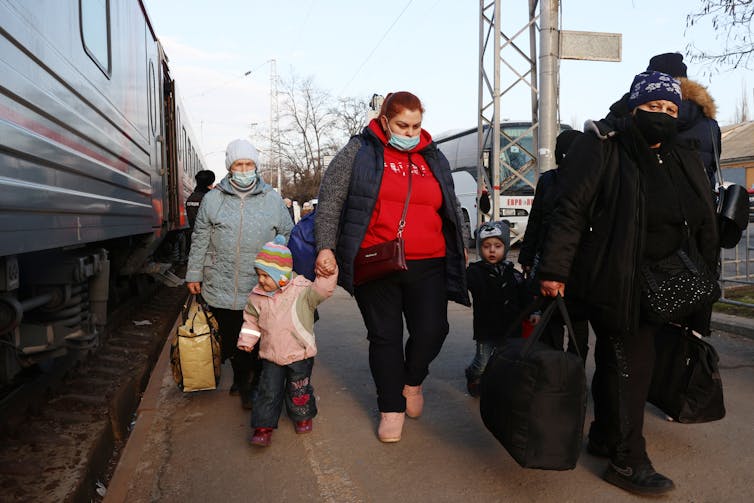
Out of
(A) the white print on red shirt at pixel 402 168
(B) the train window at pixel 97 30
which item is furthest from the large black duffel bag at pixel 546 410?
(B) the train window at pixel 97 30

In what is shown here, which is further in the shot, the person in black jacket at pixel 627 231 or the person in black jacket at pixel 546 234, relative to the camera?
the person in black jacket at pixel 546 234

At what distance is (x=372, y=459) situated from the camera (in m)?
3.29

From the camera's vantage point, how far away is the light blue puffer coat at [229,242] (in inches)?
157

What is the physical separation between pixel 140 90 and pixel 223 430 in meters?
3.70

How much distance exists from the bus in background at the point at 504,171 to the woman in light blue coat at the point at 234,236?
7.36 m

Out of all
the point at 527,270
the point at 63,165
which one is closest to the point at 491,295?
the point at 527,270

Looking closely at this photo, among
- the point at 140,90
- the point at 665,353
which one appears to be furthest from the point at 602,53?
the point at 665,353

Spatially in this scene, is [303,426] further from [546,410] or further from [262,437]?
[546,410]

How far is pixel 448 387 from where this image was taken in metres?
4.47

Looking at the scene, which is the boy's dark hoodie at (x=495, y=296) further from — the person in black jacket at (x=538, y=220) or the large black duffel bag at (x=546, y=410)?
the large black duffel bag at (x=546, y=410)

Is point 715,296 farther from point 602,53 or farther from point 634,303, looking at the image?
point 602,53

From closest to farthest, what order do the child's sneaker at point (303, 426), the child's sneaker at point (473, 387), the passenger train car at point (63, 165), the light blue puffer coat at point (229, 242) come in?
the passenger train car at point (63, 165) → the child's sneaker at point (303, 426) → the light blue puffer coat at point (229, 242) → the child's sneaker at point (473, 387)

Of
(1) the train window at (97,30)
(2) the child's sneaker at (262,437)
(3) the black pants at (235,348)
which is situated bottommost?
(2) the child's sneaker at (262,437)

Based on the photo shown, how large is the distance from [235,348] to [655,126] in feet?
8.88
